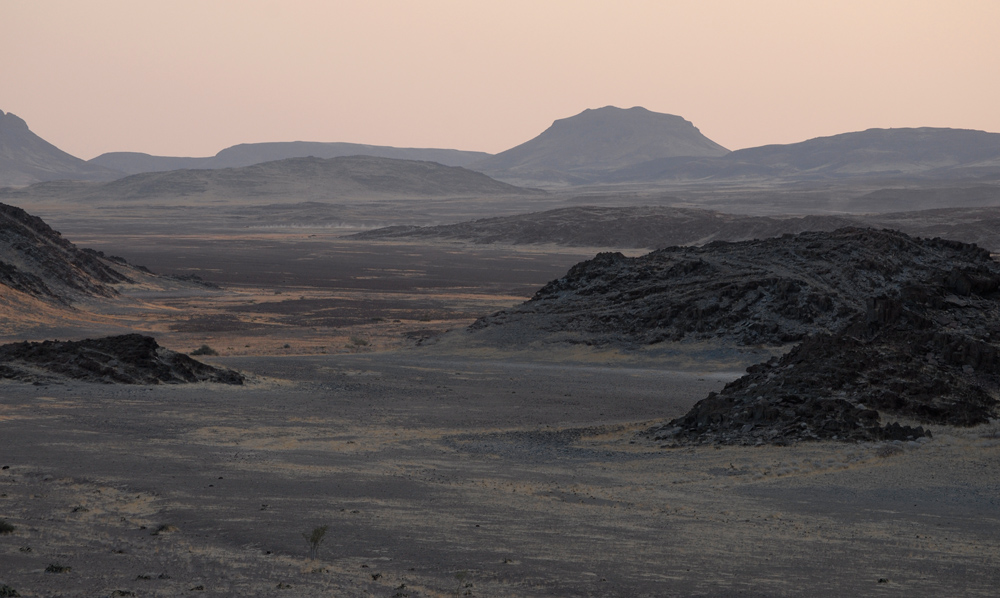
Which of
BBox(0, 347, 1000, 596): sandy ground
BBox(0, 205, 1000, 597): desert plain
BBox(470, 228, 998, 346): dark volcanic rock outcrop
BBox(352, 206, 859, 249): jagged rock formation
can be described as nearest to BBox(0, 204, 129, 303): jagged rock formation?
BBox(470, 228, 998, 346): dark volcanic rock outcrop

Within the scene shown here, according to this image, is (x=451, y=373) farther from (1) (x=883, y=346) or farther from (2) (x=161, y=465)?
(2) (x=161, y=465)

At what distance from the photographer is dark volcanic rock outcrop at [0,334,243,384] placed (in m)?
22.3

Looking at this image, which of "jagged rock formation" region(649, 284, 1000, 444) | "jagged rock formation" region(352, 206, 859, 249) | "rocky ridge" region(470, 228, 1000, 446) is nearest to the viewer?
"jagged rock formation" region(649, 284, 1000, 444)

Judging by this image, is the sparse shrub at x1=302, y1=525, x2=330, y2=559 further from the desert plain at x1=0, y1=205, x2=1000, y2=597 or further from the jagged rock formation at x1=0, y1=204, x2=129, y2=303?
the jagged rock formation at x1=0, y1=204, x2=129, y2=303

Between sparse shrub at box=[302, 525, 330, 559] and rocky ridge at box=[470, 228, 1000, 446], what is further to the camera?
rocky ridge at box=[470, 228, 1000, 446]

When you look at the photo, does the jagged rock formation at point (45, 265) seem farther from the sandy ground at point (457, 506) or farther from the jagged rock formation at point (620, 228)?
the jagged rock formation at point (620, 228)

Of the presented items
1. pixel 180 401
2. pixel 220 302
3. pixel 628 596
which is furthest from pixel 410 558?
pixel 220 302

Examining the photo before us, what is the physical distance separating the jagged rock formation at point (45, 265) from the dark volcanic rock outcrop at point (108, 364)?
18242mm

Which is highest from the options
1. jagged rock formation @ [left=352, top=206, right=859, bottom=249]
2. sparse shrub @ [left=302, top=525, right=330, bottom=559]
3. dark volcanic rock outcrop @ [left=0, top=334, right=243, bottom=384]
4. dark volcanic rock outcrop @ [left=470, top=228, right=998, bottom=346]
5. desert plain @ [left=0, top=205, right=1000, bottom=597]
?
jagged rock formation @ [left=352, top=206, right=859, bottom=249]

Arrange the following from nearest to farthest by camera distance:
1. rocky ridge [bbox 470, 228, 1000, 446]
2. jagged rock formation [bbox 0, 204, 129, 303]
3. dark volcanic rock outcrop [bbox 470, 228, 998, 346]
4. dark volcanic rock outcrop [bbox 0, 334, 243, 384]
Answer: rocky ridge [bbox 470, 228, 1000, 446], dark volcanic rock outcrop [bbox 0, 334, 243, 384], dark volcanic rock outcrop [bbox 470, 228, 998, 346], jagged rock formation [bbox 0, 204, 129, 303]

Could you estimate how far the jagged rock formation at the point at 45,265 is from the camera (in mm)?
43156

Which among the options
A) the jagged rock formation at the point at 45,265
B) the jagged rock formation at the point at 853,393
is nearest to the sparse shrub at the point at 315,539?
the jagged rock formation at the point at 853,393

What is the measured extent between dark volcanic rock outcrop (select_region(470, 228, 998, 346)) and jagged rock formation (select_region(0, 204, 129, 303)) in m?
19.1

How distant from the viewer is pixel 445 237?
11606 cm
